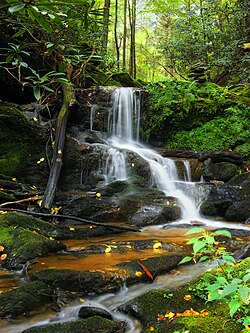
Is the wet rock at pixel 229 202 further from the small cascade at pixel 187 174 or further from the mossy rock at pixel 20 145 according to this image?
the mossy rock at pixel 20 145

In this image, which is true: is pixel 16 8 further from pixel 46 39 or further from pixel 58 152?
pixel 46 39

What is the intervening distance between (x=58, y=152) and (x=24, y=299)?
471 cm

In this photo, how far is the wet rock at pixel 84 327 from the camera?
7.97 feet

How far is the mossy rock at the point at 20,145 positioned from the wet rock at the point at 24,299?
4.87 meters

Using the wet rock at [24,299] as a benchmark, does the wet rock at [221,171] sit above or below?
above

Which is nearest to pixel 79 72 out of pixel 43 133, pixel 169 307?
pixel 43 133

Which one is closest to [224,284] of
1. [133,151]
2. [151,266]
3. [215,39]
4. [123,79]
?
[151,266]

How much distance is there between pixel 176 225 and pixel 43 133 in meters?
4.23

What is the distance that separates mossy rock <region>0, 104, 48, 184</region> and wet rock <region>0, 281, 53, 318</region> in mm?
4869

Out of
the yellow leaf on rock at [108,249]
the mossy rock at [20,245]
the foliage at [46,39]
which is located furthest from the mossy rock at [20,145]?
the yellow leaf on rock at [108,249]

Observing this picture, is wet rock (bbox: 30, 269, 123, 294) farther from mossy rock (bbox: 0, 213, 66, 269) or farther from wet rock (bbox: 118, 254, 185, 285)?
mossy rock (bbox: 0, 213, 66, 269)

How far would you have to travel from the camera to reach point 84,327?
246 centimetres

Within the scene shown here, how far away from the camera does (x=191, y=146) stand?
10.8 metres

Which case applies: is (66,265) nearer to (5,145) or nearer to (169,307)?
(169,307)
